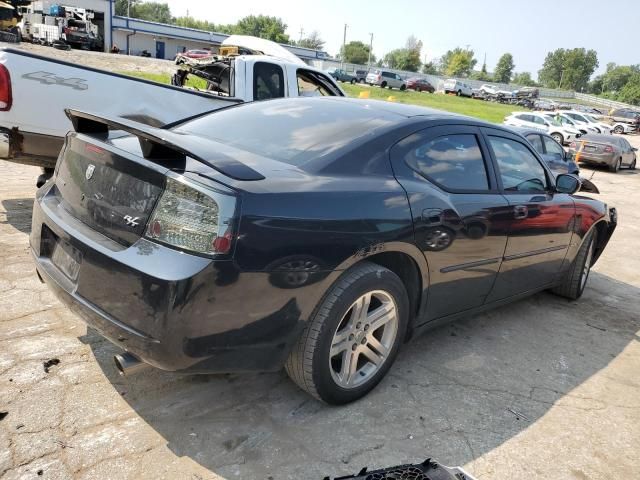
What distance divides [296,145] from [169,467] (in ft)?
5.68

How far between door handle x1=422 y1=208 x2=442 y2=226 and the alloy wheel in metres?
0.48

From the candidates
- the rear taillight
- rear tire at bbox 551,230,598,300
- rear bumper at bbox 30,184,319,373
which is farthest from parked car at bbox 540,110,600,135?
rear bumper at bbox 30,184,319,373

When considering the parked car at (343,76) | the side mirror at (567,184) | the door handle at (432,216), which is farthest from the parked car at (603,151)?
the parked car at (343,76)

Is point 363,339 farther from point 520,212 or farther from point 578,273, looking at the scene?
point 578,273

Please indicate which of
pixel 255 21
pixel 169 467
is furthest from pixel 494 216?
pixel 255 21

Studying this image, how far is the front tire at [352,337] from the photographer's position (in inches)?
102

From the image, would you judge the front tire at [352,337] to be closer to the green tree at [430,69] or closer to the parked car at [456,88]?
the parked car at [456,88]

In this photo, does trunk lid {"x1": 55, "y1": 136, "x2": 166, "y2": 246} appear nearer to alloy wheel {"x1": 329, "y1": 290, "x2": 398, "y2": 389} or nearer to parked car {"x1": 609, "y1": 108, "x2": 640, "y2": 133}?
alloy wheel {"x1": 329, "y1": 290, "x2": 398, "y2": 389}

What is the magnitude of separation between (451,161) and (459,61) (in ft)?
434

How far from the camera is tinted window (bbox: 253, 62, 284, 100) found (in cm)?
749

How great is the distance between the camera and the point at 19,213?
218 inches

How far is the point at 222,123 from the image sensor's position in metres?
3.41

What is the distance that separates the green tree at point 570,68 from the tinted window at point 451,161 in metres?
154

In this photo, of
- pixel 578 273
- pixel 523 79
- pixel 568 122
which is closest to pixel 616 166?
pixel 568 122
